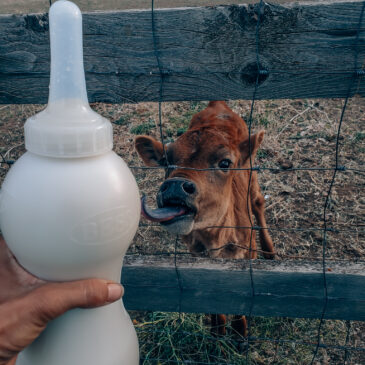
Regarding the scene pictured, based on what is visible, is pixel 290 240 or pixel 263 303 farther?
pixel 290 240

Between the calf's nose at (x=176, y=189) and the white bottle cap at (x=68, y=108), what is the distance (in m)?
1.61

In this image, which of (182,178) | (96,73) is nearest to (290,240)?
(182,178)

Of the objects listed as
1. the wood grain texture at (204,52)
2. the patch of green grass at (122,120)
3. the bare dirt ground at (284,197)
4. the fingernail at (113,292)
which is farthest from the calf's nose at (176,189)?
the patch of green grass at (122,120)

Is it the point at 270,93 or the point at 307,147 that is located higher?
the point at 270,93

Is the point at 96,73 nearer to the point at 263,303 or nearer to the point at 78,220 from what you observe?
the point at 78,220

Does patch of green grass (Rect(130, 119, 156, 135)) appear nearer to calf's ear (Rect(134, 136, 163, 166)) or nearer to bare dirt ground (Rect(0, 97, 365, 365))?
bare dirt ground (Rect(0, 97, 365, 365))

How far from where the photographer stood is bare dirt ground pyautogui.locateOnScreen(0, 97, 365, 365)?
9.32 feet

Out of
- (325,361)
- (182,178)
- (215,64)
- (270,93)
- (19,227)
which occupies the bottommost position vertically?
(325,361)

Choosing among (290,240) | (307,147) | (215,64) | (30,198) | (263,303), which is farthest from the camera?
(307,147)

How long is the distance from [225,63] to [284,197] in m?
3.02

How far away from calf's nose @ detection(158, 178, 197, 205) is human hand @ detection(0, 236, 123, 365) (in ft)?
5.05

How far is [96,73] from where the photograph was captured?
1821mm

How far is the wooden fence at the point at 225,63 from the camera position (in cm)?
169

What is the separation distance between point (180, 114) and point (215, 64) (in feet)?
13.3
